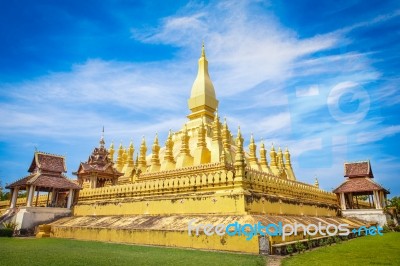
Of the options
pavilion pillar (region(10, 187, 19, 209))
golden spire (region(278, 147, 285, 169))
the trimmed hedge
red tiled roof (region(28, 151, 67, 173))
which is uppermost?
golden spire (region(278, 147, 285, 169))

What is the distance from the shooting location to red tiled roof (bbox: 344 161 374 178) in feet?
79.4

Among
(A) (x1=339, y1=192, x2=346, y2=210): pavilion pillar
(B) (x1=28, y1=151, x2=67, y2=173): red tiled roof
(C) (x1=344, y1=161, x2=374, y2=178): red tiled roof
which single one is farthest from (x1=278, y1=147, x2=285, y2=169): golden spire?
(B) (x1=28, y1=151, x2=67, y2=173): red tiled roof

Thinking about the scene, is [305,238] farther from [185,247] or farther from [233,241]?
[185,247]

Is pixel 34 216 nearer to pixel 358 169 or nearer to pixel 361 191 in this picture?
pixel 361 191

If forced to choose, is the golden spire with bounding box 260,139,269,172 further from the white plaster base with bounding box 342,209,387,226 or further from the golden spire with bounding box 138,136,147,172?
the golden spire with bounding box 138,136,147,172

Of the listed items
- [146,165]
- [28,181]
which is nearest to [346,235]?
[146,165]

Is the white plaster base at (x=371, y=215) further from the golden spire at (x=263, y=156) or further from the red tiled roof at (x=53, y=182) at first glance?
the red tiled roof at (x=53, y=182)

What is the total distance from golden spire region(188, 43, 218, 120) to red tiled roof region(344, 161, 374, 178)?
12.7m

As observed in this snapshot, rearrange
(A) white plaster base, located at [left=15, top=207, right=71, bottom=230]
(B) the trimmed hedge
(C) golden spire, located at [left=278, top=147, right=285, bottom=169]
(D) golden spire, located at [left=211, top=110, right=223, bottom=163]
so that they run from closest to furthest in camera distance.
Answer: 1. (B) the trimmed hedge
2. (A) white plaster base, located at [left=15, top=207, right=71, bottom=230]
3. (D) golden spire, located at [left=211, top=110, right=223, bottom=163]
4. (C) golden spire, located at [left=278, top=147, right=285, bottom=169]

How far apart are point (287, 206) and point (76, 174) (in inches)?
657

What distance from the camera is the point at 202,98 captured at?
27750mm

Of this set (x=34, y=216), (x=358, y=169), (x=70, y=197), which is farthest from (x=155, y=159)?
(x=358, y=169)

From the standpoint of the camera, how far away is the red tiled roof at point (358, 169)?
2419 cm

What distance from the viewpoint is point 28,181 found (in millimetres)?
19297
